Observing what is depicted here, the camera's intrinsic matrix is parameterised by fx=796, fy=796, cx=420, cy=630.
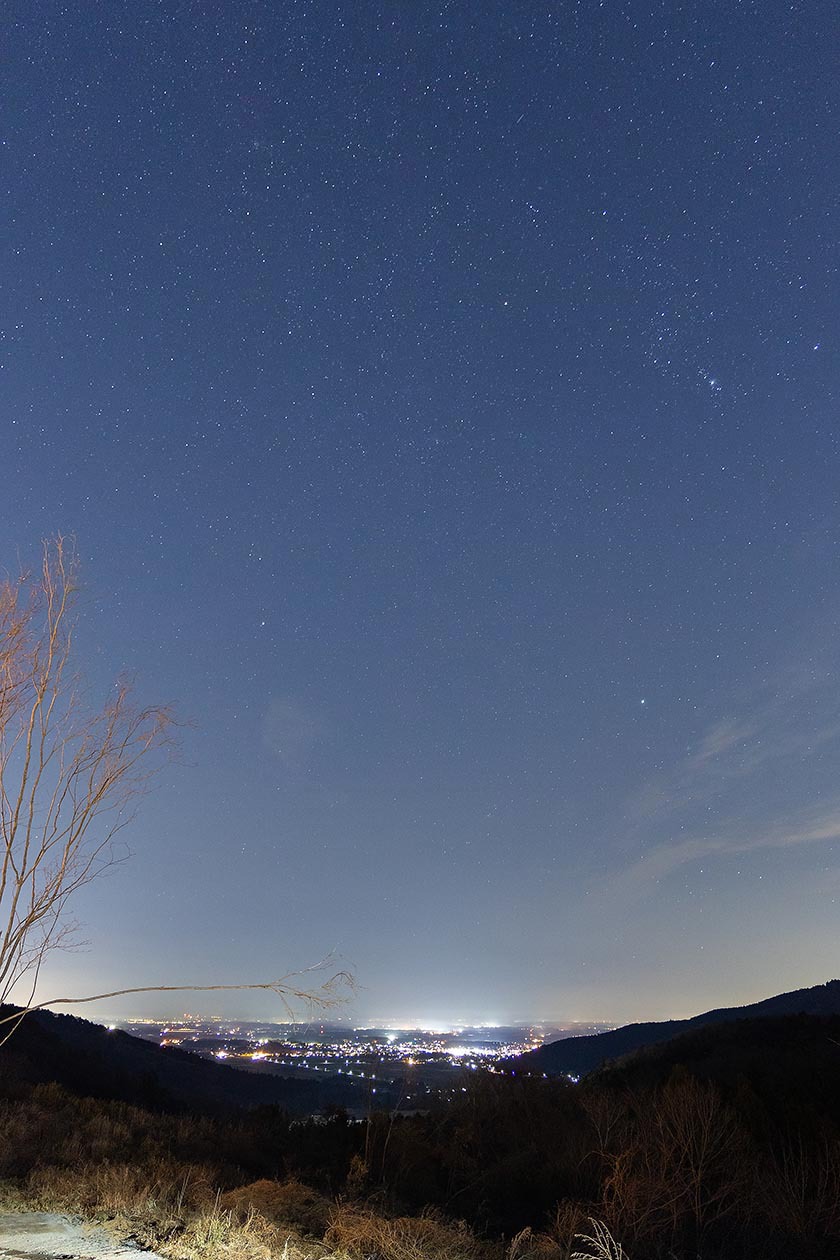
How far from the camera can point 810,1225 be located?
1136 centimetres

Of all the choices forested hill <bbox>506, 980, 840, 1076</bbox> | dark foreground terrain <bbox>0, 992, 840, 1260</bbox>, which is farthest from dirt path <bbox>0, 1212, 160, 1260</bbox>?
forested hill <bbox>506, 980, 840, 1076</bbox>

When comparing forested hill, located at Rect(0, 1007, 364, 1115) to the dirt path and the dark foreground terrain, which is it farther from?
the dirt path

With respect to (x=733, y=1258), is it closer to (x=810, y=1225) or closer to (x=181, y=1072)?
(x=810, y=1225)

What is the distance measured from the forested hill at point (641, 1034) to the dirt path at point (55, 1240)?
59.4m

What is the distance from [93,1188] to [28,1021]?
96.3 feet

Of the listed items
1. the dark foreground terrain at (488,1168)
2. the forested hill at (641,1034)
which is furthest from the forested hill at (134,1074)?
the forested hill at (641,1034)

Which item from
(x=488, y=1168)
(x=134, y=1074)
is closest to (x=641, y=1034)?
(x=134, y=1074)

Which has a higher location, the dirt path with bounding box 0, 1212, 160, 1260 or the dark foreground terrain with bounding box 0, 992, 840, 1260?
the dirt path with bounding box 0, 1212, 160, 1260

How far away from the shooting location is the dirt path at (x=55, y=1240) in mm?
7594

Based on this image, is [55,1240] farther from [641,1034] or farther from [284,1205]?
[641,1034]

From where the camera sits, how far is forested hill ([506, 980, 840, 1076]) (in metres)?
63.6

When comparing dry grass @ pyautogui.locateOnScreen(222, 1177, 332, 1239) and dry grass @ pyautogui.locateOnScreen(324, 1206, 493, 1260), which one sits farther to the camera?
dry grass @ pyautogui.locateOnScreen(222, 1177, 332, 1239)

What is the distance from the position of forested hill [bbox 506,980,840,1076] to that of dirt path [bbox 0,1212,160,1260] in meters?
59.4

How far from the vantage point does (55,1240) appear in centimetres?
816
